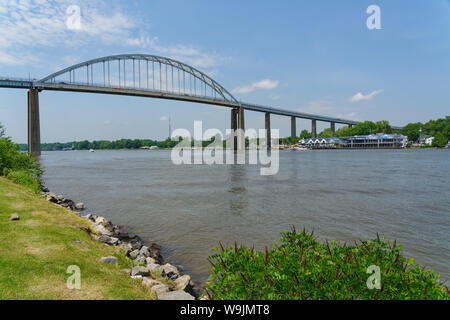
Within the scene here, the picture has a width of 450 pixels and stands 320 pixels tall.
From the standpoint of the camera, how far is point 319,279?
9.91ft

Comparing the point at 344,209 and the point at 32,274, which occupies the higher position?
the point at 32,274

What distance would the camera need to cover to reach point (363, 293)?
290 centimetres

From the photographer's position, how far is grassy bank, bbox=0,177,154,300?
3760 millimetres

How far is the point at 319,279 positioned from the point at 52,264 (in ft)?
14.0

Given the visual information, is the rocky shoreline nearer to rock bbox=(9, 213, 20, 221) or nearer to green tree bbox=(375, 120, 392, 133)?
rock bbox=(9, 213, 20, 221)

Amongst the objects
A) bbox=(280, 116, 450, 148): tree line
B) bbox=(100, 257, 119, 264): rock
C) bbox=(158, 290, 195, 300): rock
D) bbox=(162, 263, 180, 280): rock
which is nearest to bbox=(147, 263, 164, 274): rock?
bbox=(162, 263, 180, 280): rock

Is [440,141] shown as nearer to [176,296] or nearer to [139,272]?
[139,272]

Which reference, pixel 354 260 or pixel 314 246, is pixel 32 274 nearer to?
pixel 314 246

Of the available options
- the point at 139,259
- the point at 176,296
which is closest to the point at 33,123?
the point at 139,259

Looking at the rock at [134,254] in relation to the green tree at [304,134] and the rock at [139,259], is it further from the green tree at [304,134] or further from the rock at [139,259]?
the green tree at [304,134]

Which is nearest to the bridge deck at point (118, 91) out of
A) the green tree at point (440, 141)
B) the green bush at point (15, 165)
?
the green bush at point (15, 165)

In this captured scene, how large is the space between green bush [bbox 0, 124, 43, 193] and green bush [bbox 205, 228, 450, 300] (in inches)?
601
